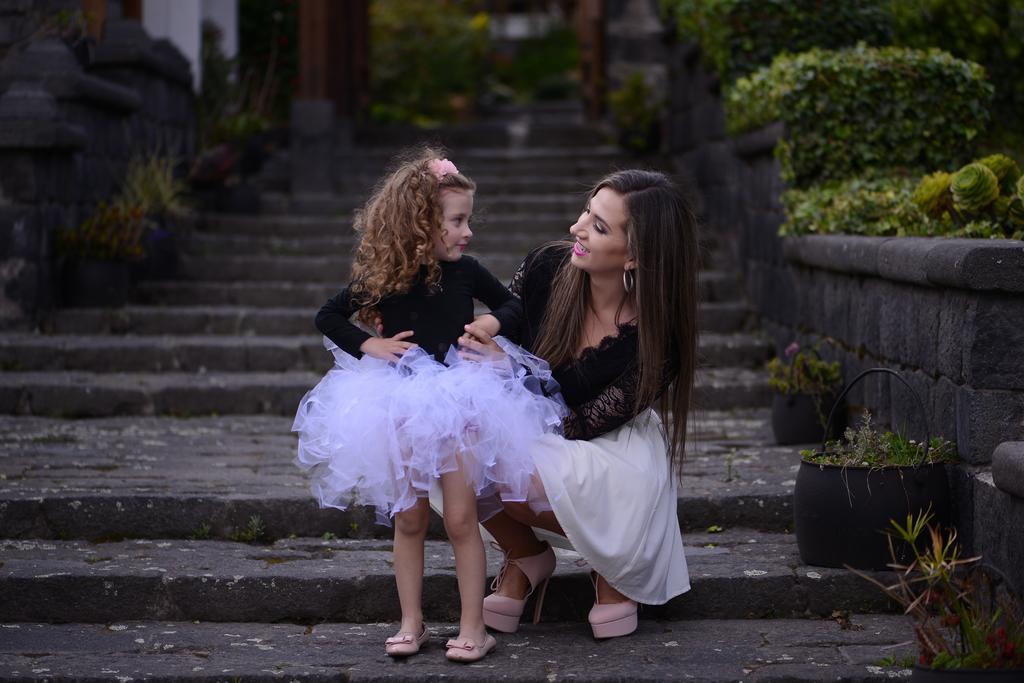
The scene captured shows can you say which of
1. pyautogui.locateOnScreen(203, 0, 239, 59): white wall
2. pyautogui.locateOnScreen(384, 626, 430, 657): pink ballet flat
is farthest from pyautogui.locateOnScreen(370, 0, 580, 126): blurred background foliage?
pyautogui.locateOnScreen(384, 626, 430, 657): pink ballet flat

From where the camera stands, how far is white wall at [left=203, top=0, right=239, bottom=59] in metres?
12.0

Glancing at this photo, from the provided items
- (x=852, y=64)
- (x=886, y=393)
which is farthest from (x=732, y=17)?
(x=886, y=393)

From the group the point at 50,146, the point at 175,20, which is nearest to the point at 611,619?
the point at 50,146

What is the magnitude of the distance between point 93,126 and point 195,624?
193 inches

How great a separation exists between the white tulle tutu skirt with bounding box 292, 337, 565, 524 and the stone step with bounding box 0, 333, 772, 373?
3.53 metres

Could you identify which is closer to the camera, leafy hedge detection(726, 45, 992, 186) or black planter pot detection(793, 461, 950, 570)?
black planter pot detection(793, 461, 950, 570)

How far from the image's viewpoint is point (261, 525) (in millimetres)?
4820

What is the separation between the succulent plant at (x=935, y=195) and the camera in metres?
5.33

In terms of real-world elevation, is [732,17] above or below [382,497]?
above

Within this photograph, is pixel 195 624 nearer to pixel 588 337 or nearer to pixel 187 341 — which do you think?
pixel 588 337

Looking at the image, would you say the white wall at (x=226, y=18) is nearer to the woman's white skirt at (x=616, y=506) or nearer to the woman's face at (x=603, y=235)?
the woman's face at (x=603, y=235)

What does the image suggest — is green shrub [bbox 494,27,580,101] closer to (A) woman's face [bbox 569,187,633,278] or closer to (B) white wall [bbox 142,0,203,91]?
(B) white wall [bbox 142,0,203,91]

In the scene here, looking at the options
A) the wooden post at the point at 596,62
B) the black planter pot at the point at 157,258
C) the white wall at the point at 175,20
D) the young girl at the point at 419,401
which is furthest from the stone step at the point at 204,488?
the wooden post at the point at 596,62

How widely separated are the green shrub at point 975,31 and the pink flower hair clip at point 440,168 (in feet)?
18.3
